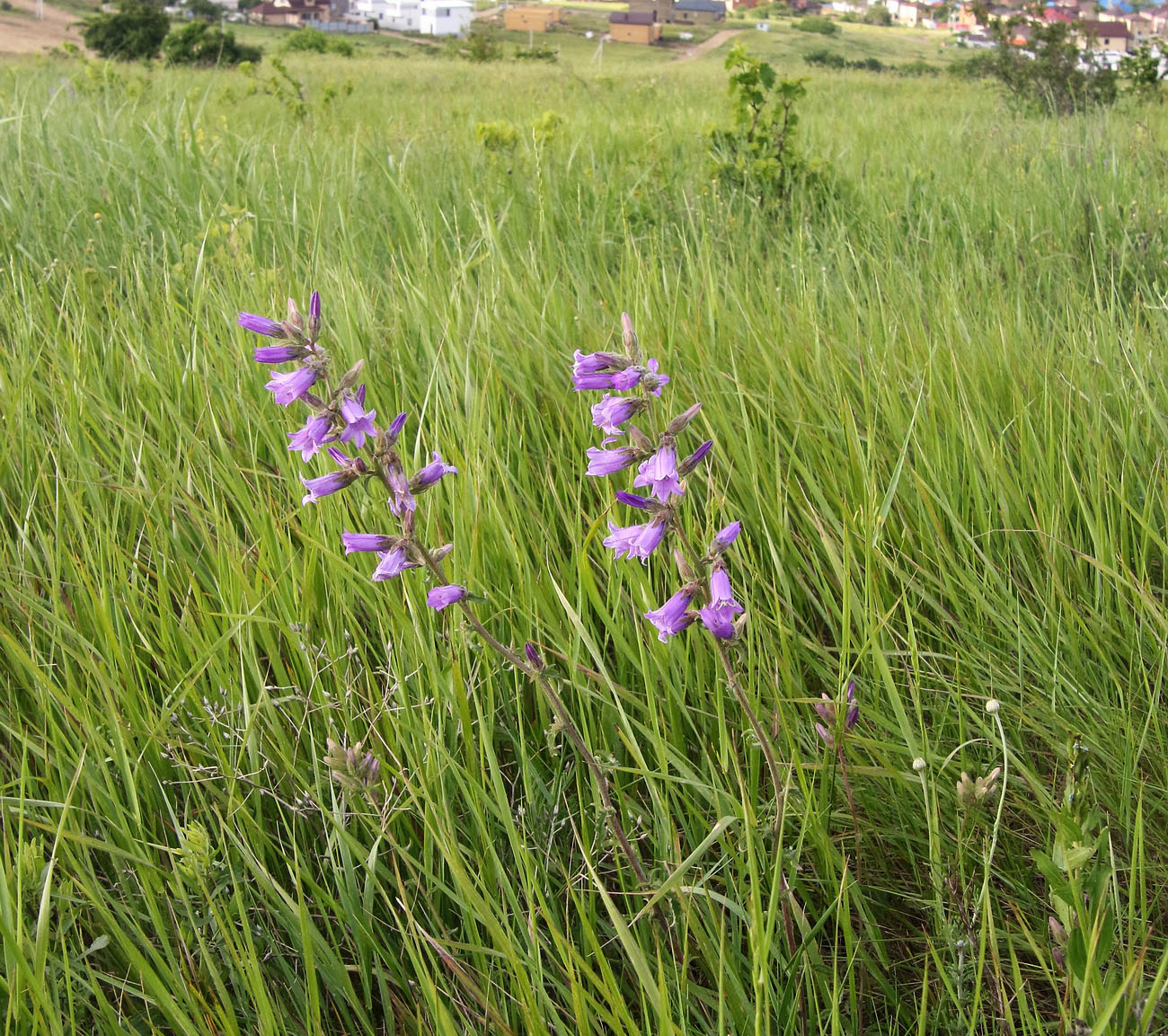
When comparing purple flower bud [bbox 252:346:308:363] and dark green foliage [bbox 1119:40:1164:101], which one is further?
dark green foliage [bbox 1119:40:1164:101]

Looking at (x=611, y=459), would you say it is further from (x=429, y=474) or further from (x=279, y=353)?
(x=279, y=353)

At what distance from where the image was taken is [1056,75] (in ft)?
24.9

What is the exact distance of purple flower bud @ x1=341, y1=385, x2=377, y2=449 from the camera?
1.05 metres

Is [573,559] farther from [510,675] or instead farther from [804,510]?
[804,510]

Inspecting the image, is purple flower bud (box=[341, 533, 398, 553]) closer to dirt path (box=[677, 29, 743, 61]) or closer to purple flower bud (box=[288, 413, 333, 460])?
purple flower bud (box=[288, 413, 333, 460])

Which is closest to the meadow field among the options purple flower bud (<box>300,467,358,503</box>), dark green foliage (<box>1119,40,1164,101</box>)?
purple flower bud (<box>300,467,358,503</box>)

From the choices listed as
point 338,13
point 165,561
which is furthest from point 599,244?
point 338,13

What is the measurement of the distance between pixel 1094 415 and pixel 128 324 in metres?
2.50

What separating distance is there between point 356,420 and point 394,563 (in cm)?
18

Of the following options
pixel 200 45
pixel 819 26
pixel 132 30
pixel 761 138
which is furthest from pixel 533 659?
pixel 819 26

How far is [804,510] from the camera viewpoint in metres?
1.68

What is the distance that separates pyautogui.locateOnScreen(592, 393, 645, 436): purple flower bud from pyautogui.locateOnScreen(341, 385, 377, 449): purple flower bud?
274 millimetres

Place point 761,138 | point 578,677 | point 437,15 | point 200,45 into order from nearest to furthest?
point 578,677, point 761,138, point 200,45, point 437,15

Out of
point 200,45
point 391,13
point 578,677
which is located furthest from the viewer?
point 391,13
